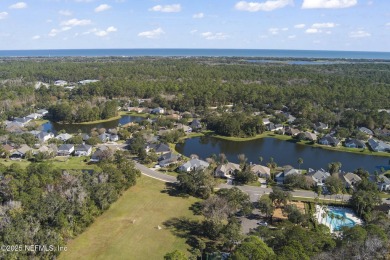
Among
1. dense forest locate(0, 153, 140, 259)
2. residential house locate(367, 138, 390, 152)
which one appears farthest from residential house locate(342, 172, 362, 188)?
dense forest locate(0, 153, 140, 259)

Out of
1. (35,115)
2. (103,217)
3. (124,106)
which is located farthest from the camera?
(124,106)

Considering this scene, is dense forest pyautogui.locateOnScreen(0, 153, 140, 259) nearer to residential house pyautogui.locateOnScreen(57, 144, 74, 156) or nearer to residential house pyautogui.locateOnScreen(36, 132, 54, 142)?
residential house pyautogui.locateOnScreen(57, 144, 74, 156)

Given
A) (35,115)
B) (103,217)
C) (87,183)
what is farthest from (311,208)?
(35,115)

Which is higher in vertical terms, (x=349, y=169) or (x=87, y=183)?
(x=87, y=183)

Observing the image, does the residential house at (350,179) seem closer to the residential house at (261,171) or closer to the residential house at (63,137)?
the residential house at (261,171)

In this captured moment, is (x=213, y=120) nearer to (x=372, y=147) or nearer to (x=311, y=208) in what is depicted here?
(x=372, y=147)

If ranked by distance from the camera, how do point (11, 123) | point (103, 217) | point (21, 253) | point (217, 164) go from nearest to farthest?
point (21, 253), point (103, 217), point (217, 164), point (11, 123)

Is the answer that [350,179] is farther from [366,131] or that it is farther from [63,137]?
[63,137]

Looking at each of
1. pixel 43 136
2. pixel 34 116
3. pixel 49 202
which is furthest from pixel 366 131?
pixel 34 116
